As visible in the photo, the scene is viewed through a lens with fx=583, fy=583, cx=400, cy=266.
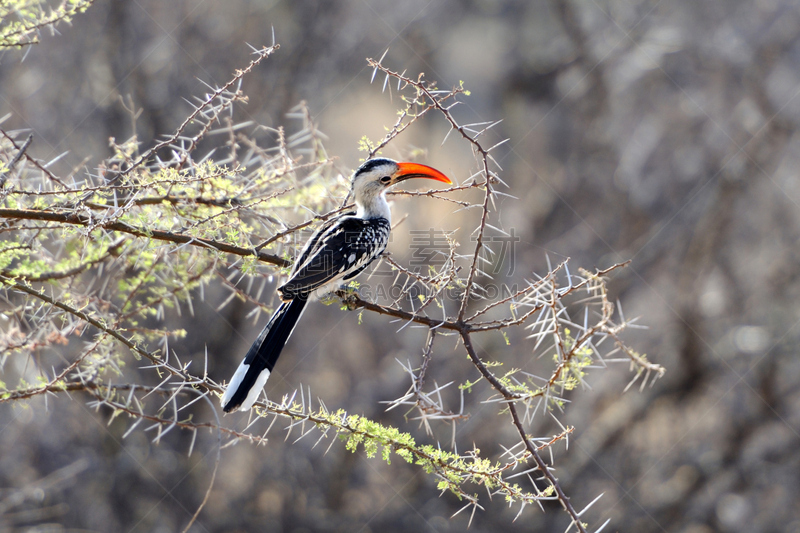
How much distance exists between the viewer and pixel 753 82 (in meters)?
6.01

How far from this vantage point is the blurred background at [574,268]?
233 inches

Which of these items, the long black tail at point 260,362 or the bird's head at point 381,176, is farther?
the bird's head at point 381,176

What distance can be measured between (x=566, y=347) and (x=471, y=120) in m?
6.07

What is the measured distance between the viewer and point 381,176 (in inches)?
108

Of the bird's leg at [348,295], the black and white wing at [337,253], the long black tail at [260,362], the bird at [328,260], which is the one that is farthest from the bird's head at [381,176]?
the long black tail at [260,362]

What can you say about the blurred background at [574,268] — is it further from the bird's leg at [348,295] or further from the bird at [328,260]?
the bird's leg at [348,295]

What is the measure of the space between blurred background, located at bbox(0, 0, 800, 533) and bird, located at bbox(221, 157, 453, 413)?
2.70m

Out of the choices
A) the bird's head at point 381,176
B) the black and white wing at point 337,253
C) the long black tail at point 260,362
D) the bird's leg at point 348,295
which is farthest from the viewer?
the bird's head at point 381,176

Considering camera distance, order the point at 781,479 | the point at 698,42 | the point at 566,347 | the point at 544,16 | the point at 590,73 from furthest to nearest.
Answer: the point at 544,16, the point at 590,73, the point at 698,42, the point at 781,479, the point at 566,347

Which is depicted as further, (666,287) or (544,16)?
(544,16)

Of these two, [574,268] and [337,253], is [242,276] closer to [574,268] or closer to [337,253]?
[337,253]

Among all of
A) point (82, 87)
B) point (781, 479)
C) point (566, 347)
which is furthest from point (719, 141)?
point (82, 87)

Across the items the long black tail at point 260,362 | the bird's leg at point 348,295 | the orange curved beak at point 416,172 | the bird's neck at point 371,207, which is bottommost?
the long black tail at point 260,362

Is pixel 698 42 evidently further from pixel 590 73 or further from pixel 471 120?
pixel 471 120
